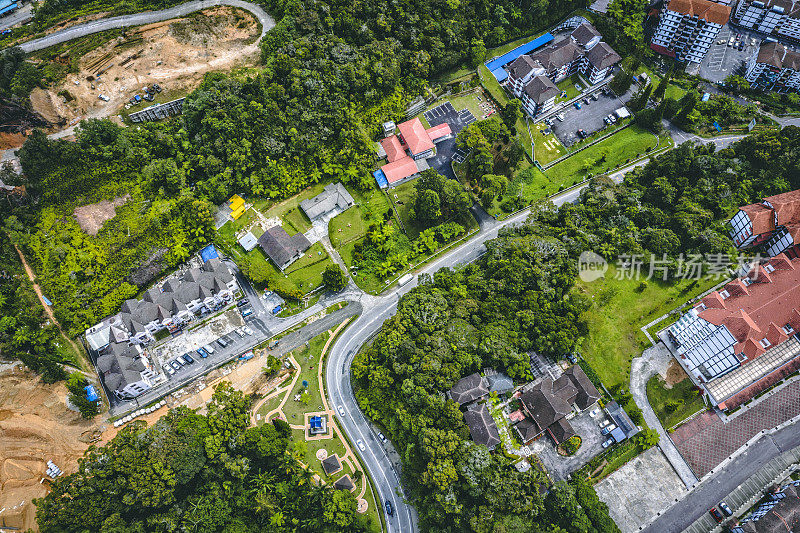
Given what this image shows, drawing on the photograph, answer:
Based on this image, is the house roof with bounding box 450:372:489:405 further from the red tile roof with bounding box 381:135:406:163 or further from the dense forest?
the red tile roof with bounding box 381:135:406:163

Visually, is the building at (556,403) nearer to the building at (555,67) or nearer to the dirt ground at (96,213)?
the building at (555,67)

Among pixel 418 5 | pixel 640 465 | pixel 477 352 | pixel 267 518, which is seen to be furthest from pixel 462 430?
pixel 418 5

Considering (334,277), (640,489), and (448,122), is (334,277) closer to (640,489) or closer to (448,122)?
(448,122)

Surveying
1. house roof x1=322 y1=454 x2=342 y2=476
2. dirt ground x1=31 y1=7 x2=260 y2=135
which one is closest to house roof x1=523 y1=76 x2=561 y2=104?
dirt ground x1=31 y1=7 x2=260 y2=135

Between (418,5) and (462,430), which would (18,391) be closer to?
(462,430)

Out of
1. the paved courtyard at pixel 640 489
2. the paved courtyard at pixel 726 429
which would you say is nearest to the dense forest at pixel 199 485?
the paved courtyard at pixel 640 489

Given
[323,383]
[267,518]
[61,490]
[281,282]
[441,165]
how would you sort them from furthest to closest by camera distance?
[441,165]
[281,282]
[323,383]
[267,518]
[61,490]
